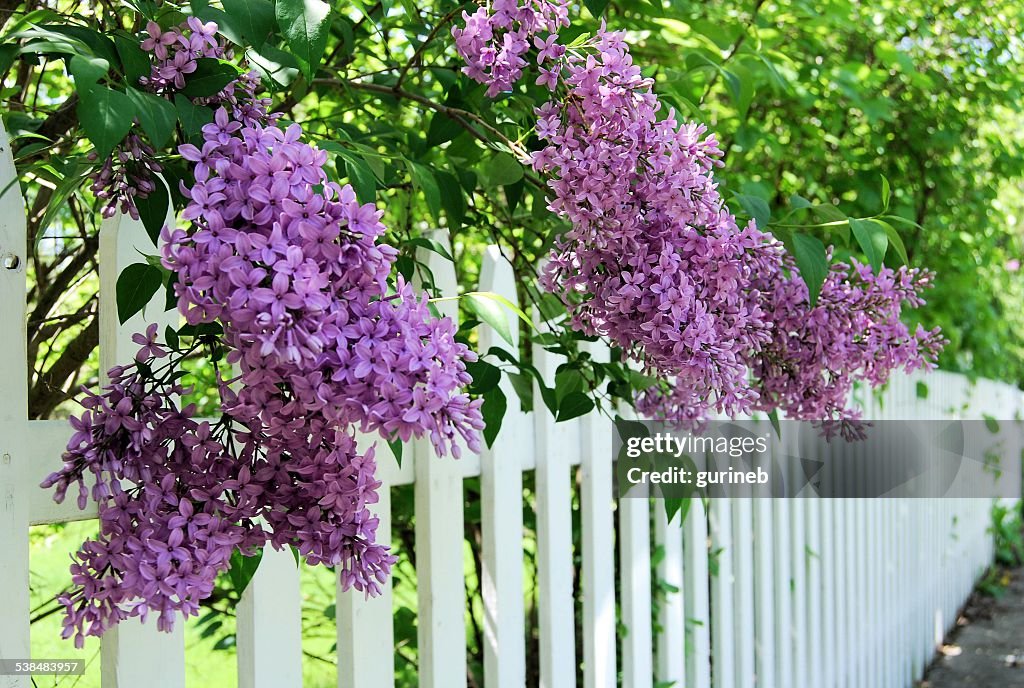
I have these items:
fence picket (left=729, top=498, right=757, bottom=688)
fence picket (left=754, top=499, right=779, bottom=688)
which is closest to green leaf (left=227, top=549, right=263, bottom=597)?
fence picket (left=729, top=498, right=757, bottom=688)

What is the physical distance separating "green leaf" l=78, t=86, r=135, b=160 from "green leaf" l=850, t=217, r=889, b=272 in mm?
916

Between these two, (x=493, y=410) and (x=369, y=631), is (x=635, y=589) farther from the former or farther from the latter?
(x=493, y=410)

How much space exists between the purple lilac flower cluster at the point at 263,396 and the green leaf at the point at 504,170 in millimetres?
490

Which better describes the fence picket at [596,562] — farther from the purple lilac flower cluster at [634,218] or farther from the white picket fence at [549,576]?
the purple lilac flower cluster at [634,218]

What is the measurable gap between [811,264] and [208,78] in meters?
0.75

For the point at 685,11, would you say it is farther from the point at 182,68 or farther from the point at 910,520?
the point at 910,520

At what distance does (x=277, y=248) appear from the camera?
684 millimetres

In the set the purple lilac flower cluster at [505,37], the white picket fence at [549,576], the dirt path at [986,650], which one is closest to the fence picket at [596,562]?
the white picket fence at [549,576]

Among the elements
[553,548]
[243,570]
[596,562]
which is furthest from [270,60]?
[596,562]

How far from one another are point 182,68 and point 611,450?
52.0 inches

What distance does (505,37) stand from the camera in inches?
40.0

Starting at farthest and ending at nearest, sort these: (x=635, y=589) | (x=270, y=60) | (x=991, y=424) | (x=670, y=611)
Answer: (x=991, y=424)
(x=670, y=611)
(x=635, y=589)
(x=270, y=60)

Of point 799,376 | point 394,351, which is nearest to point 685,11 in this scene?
point 799,376

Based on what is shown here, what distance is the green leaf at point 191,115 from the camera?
32.6 inches
